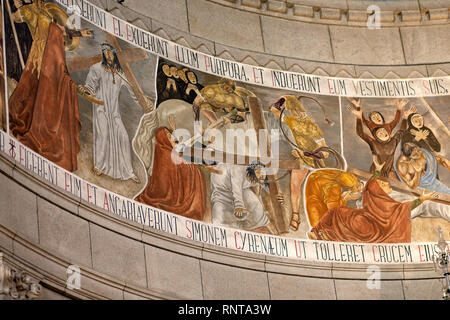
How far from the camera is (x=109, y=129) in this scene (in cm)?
1576

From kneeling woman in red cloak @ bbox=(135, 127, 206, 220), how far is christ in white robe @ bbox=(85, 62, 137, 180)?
0.42 m

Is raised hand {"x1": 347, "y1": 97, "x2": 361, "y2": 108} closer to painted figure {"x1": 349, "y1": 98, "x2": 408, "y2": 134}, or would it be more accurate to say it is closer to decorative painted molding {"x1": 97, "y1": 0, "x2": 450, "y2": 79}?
painted figure {"x1": 349, "y1": 98, "x2": 408, "y2": 134}

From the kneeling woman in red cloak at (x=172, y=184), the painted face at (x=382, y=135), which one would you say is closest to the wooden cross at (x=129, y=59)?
the kneeling woman in red cloak at (x=172, y=184)

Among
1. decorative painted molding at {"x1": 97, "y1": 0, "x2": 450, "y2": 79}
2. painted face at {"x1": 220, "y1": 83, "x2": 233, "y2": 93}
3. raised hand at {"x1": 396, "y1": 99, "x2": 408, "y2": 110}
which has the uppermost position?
decorative painted molding at {"x1": 97, "y1": 0, "x2": 450, "y2": 79}

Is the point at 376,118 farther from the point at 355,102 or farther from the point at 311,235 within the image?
the point at 311,235

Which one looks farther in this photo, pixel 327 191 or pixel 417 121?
pixel 417 121

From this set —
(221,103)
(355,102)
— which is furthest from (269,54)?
(355,102)

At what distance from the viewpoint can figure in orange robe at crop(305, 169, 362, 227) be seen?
17.2m

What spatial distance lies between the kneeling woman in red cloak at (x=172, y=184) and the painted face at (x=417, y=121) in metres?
4.11

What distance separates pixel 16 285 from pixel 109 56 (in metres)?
5.03

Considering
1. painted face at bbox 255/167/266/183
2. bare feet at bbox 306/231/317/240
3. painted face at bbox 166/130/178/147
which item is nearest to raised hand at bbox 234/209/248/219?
painted face at bbox 255/167/266/183
